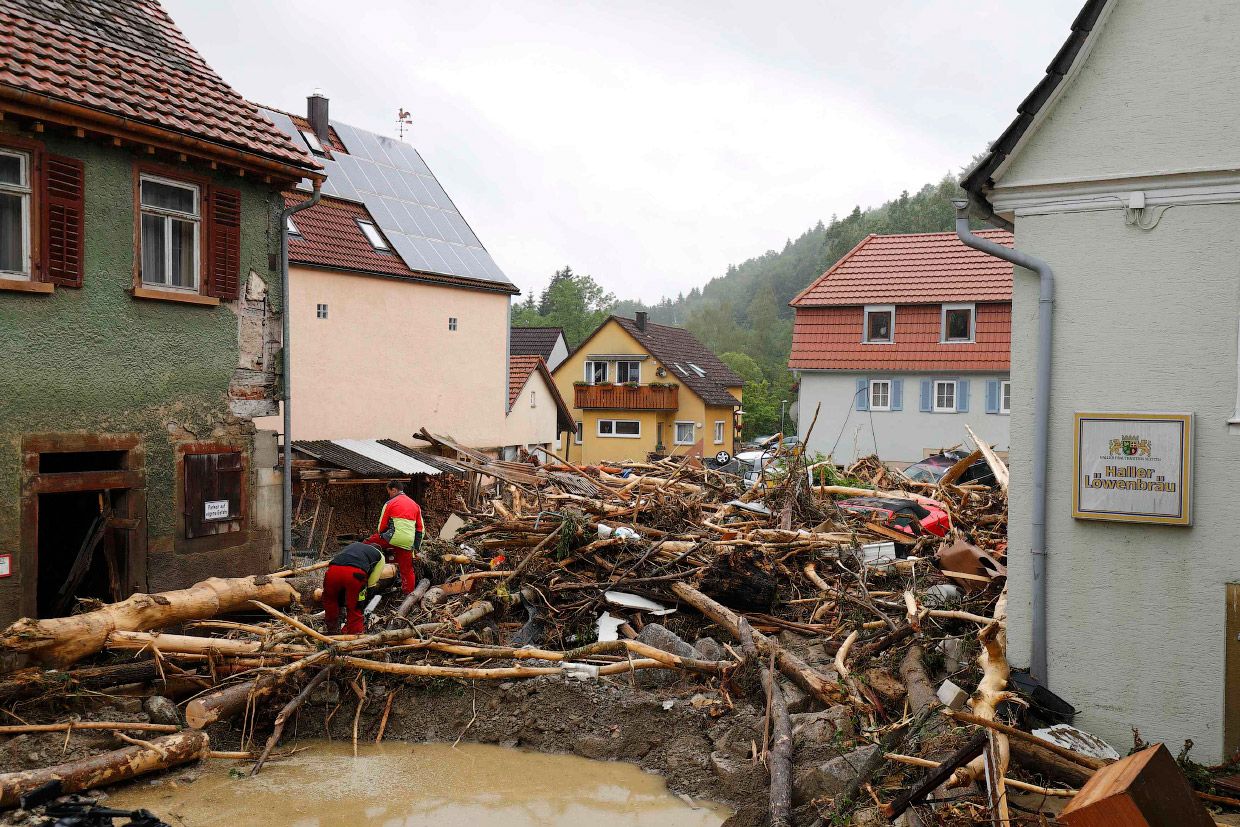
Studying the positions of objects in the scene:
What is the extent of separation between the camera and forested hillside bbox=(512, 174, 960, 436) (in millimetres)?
63759

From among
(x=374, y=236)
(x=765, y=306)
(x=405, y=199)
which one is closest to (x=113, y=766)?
(x=374, y=236)

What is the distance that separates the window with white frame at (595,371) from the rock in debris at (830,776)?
3999 centimetres

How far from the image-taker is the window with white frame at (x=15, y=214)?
9.48 metres

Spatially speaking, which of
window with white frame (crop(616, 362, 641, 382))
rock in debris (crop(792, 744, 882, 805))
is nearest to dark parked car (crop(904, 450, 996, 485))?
rock in debris (crop(792, 744, 882, 805))

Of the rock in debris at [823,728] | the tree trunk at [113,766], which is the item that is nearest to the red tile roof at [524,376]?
the tree trunk at [113,766]

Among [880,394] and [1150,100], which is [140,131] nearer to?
[1150,100]

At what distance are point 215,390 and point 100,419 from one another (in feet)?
4.90

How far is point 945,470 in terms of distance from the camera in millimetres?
19859

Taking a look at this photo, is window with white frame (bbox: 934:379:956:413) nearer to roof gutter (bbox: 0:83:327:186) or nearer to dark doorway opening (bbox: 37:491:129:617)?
roof gutter (bbox: 0:83:327:186)

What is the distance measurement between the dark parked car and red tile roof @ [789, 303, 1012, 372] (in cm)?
670

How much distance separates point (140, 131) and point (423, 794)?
7.77 meters

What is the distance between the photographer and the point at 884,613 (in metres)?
9.77

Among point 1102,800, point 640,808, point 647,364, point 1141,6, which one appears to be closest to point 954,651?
point 640,808

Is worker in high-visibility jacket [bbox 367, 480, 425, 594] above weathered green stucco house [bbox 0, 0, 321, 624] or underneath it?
underneath
